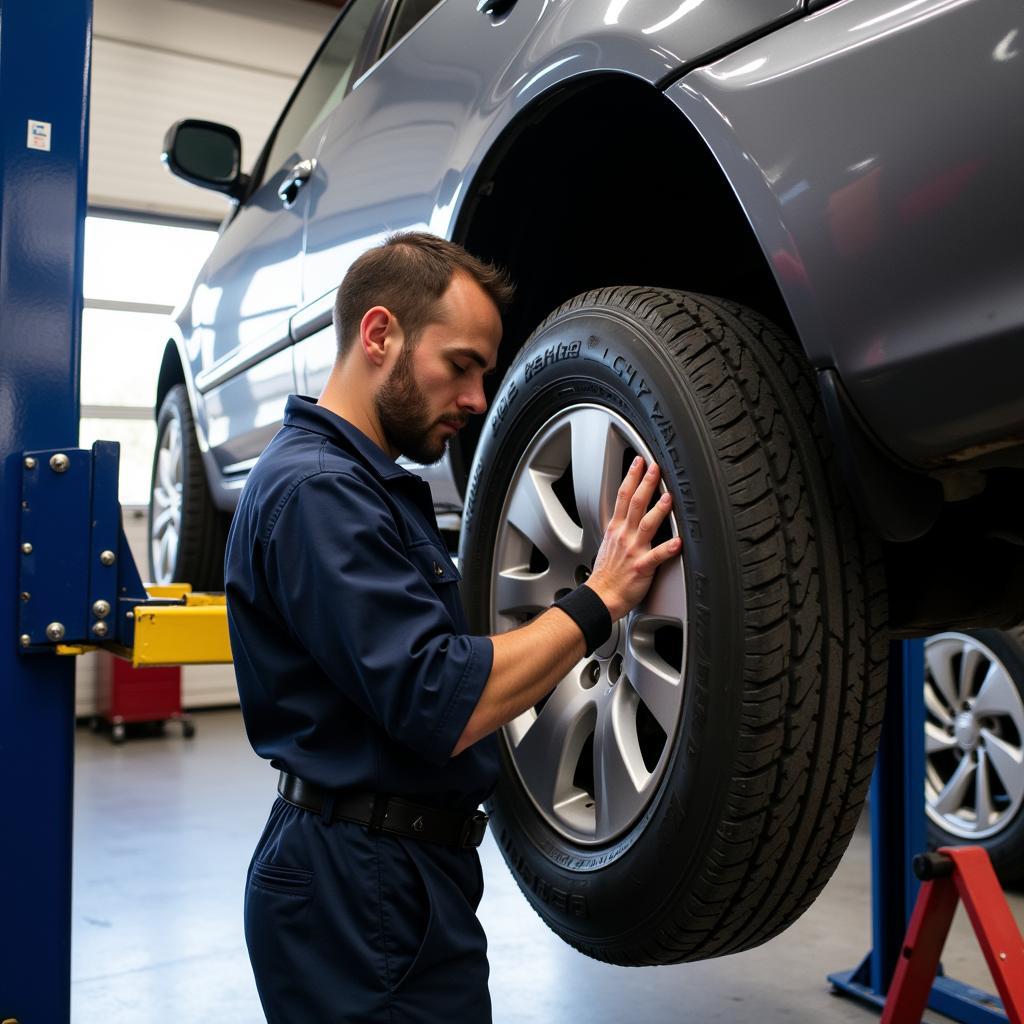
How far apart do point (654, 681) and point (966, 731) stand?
254 cm

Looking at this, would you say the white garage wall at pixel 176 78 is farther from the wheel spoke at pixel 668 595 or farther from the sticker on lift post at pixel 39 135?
the wheel spoke at pixel 668 595

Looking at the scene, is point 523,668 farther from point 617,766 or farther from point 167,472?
point 167,472

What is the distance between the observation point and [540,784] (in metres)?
1.31

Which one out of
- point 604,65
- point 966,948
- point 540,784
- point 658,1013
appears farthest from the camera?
point 966,948

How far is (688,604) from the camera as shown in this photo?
108cm

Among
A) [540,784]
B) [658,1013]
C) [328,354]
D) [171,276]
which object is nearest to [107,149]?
[171,276]

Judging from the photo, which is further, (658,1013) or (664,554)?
(658,1013)

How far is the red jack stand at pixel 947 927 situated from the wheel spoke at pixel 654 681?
1.23 meters

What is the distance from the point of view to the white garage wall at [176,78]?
6656 mm

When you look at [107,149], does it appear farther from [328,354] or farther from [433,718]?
[433,718]

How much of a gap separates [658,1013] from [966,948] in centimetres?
107

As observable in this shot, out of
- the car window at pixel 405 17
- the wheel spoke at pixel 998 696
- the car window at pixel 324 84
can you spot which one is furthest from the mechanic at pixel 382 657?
the wheel spoke at pixel 998 696

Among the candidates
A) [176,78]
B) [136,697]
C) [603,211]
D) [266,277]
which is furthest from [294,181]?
[176,78]

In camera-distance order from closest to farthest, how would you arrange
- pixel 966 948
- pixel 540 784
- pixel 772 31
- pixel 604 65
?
pixel 772 31
pixel 604 65
pixel 540 784
pixel 966 948
